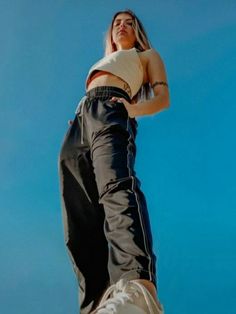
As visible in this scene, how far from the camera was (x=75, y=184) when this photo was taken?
2.56m

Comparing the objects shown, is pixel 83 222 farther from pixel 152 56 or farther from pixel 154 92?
pixel 152 56

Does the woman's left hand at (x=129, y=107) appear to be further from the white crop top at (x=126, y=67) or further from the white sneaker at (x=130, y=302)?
the white sneaker at (x=130, y=302)

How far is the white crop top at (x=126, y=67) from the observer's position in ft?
10.1

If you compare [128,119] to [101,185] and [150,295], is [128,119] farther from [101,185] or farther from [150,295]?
[150,295]

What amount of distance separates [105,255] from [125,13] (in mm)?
2154

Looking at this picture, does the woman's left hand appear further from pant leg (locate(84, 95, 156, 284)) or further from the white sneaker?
the white sneaker

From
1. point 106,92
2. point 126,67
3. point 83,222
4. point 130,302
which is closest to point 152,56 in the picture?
point 126,67

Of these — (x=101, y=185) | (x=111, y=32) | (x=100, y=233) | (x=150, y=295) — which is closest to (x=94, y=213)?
(x=100, y=233)

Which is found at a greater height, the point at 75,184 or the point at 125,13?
the point at 125,13

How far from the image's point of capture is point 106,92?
2816mm

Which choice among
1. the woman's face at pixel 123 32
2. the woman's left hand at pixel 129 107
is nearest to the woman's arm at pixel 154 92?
the woman's left hand at pixel 129 107

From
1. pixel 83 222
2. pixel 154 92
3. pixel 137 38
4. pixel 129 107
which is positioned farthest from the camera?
pixel 137 38

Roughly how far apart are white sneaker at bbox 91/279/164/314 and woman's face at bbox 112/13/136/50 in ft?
7.68

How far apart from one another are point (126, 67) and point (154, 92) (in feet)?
0.87
